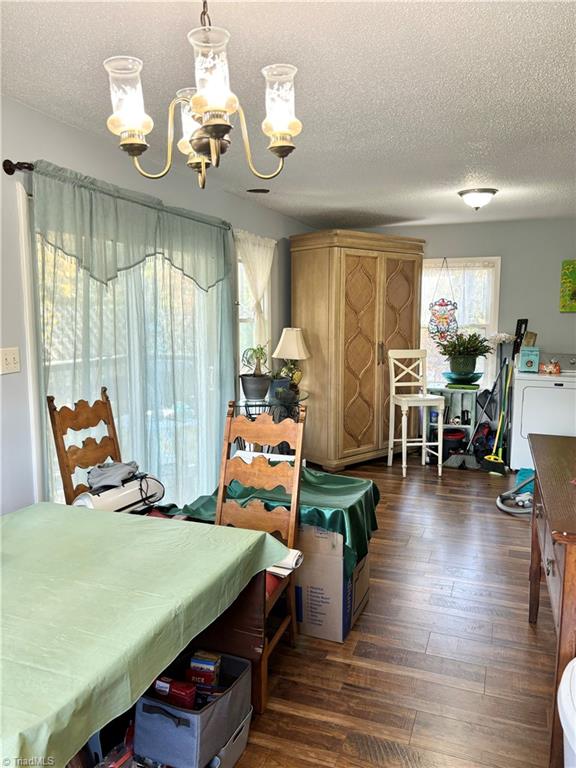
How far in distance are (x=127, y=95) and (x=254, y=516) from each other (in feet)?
5.42

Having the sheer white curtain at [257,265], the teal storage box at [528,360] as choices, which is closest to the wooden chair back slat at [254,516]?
the sheer white curtain at [257,265]

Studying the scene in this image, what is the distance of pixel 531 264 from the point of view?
569cm

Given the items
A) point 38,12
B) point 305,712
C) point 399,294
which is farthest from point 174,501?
point 399,294

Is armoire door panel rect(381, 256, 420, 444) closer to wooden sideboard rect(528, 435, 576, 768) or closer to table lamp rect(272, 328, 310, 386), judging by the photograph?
table lamp rect(272, 328, 310, 386)

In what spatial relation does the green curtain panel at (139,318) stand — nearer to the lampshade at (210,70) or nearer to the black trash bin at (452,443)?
the lampshade at (210,70)

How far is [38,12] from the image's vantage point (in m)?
1.71

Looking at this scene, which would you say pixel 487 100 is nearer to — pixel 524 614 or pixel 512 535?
pixel 524 614

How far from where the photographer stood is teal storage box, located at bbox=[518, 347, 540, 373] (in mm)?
5094

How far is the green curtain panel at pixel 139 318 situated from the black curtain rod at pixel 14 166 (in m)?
0.04

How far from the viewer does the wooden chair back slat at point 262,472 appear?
7.59 ft

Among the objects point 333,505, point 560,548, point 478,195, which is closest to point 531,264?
point 478,195

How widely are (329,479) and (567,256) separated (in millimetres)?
4150

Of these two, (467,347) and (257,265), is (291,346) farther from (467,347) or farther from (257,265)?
(467,347)

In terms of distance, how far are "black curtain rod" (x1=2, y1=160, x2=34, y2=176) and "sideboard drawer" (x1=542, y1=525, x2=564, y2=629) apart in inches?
99.3
